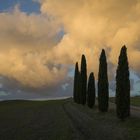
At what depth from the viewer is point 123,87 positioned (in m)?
36.1

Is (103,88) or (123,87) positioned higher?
(103,88)

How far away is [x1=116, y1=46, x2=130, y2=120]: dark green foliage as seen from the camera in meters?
35.7

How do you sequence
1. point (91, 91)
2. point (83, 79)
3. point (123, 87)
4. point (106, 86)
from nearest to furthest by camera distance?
point (123, 87) < point (106, 86) < point (91, 91) < point (83, 79)

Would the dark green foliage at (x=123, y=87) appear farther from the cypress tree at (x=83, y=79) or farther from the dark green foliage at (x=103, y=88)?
the cypress tree at (x=83, y=79)

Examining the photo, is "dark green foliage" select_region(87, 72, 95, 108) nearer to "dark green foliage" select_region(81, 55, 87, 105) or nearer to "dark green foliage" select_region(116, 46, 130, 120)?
"dark green foliage" select_region(81, 55, 87, 105)

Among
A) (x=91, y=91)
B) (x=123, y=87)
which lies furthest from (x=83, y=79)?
(x=123, y=87)

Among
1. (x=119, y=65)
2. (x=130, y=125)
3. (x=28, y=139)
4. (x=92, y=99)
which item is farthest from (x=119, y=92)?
(x=92, y=99)

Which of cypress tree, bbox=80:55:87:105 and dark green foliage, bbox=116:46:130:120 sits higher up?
cypress tree, bbox=80:55:87:105

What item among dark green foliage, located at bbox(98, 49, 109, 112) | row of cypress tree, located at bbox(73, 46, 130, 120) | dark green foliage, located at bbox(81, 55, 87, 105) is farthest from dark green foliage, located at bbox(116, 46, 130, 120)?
dark green foliage, located at bbox(81, 55, 87, 105)

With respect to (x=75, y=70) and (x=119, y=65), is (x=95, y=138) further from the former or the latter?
(x=75, y=70)

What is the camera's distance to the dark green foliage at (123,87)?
3569cm

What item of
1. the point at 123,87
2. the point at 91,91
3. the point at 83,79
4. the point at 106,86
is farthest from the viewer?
the point at 83,79

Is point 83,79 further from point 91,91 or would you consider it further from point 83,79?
point 91,91

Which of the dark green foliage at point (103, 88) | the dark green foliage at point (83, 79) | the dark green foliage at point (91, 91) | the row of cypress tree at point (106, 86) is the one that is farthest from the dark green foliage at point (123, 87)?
the dark green foliage at point (83, 79)
